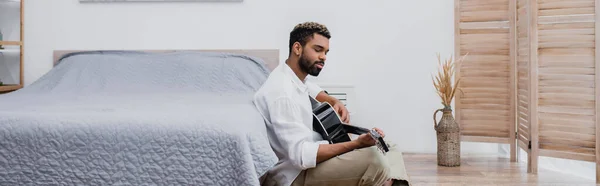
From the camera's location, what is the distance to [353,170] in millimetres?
1703

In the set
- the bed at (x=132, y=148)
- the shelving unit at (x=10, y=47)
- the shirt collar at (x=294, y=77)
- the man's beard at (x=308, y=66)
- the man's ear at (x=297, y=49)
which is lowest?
the bed at (x=132, y=148)

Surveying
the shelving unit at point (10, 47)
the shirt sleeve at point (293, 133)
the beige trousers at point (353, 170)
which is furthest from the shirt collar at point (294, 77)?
the shelving unit at point (10, 47)

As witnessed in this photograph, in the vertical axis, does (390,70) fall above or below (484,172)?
above

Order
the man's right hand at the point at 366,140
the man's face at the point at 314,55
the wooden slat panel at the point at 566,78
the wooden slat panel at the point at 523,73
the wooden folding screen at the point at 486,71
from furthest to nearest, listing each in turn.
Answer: the wooden folding screen at the point at 486,71, the wooden slat panel at the point at 523,73, the wooden slat panel at the point at 566,78, the man's face at the point at 314,55, the man's right hand at the point at 366,140

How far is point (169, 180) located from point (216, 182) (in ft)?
0.45

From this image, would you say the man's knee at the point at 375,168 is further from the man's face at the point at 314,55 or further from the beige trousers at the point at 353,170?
the man's face at the point at 314,55

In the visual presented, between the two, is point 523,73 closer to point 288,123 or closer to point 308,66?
point 308,66

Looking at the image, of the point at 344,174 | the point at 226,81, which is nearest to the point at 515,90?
the point at 226,81

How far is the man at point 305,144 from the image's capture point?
5.48ft

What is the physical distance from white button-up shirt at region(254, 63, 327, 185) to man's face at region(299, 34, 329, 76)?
5cm

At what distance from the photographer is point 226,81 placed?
3375 mm

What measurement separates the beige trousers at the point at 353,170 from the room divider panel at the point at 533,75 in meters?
1.80

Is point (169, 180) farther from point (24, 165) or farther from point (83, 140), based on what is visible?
point (24, 165)

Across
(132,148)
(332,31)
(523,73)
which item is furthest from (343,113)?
(332,31)
